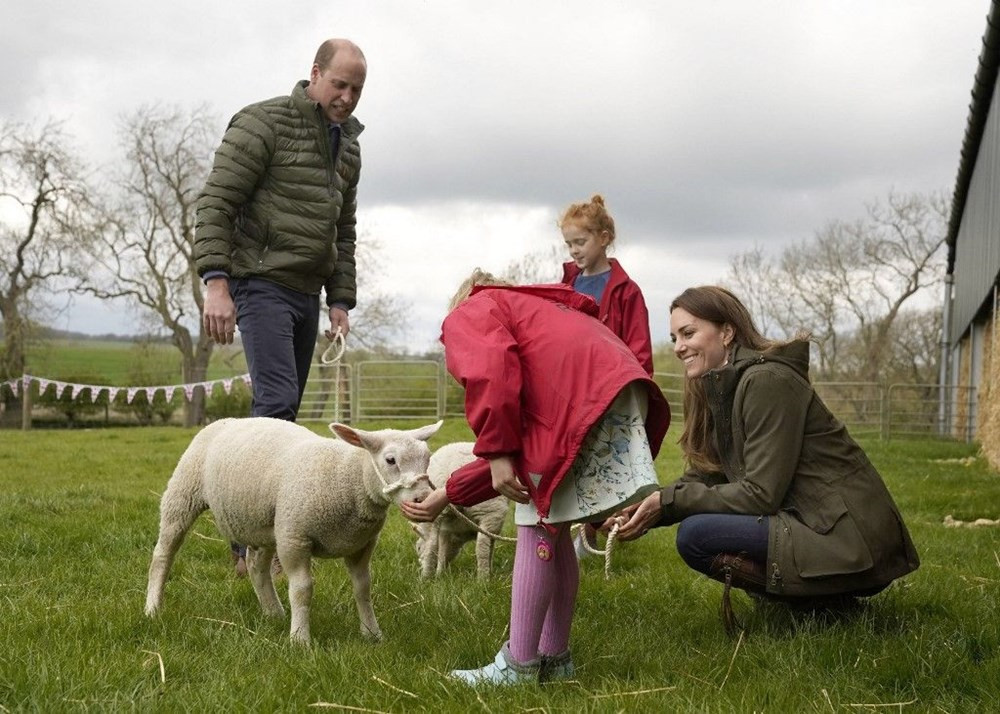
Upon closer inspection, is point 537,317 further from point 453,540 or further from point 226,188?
point 453,540

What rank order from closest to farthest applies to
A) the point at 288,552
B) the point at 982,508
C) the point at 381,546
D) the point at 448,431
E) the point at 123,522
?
the point at 288,552 < the point at 381,546 < the point at 123,522 < the point at 982,508 < the point at 448,431

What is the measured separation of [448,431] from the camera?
17.7 meters

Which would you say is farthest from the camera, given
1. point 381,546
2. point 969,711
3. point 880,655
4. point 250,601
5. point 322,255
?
point 381,546

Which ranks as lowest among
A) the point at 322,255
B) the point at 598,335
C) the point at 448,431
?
the point at 448,431

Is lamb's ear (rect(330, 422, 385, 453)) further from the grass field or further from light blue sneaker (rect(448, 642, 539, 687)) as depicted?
light blue sneaker (rect(448, 642, 539, 687))

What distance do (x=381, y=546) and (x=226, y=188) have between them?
246 centimetres

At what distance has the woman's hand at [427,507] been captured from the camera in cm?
332

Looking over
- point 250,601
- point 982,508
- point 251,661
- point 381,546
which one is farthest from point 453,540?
point 982,508

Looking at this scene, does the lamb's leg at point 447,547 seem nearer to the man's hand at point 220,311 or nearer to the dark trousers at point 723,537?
the man's hand at point 220,311

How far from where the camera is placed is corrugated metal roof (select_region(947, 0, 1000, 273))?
14.0 meters

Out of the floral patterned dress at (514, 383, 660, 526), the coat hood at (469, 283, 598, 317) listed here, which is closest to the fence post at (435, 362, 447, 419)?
the coat hood at (469, 283, 598, 317)

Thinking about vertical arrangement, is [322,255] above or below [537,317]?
above

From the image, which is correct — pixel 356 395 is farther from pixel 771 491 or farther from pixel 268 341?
pixel 771 491

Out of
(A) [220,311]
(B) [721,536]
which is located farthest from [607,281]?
(A) [220,311]
